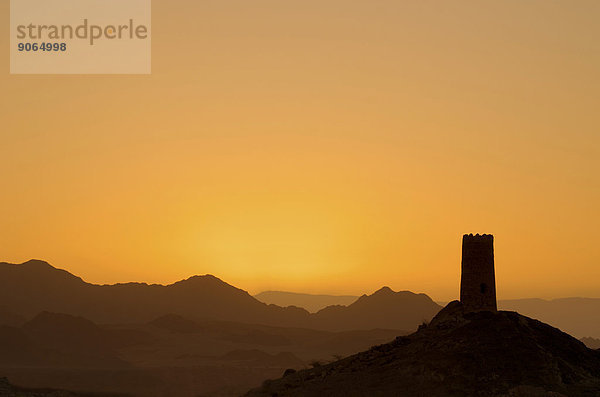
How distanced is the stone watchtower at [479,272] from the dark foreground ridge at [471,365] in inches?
36.8

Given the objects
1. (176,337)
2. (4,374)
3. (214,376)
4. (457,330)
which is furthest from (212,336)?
(457,330)

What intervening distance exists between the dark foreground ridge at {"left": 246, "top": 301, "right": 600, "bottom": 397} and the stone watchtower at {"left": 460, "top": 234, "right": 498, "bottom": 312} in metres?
0.93

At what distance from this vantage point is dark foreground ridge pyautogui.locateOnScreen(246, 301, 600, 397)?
144ft

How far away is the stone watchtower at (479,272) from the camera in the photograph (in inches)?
2007

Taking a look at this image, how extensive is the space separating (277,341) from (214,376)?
63.1 metres

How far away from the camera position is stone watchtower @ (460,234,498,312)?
51.0 m

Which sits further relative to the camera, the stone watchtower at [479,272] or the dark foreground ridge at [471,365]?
the stone watchtower at [479,272]

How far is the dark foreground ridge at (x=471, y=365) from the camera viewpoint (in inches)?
1725

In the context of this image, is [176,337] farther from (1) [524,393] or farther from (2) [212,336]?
(1) [524,393]

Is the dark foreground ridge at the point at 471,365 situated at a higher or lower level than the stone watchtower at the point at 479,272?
lower

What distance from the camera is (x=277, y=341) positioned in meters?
178

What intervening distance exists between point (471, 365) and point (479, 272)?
24.6ft

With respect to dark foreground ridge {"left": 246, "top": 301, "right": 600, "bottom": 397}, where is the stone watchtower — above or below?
above

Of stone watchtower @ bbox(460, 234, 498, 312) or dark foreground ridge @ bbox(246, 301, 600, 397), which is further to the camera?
stone watchtower @ bbox(460, 234, 498, 312)
